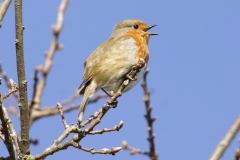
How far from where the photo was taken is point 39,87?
199 inches

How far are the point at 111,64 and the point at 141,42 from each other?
0.72m

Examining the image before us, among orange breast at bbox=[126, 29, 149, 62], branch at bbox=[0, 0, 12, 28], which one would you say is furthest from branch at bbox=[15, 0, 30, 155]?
orange breast at bbox=[126, 29, 149, 62]

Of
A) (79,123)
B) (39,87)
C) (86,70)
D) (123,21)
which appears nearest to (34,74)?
(39,87)

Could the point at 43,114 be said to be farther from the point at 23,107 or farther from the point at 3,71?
the point at 23,107

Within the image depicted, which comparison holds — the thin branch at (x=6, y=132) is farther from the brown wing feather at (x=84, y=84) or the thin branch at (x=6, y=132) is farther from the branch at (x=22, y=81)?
the brown wing feather at (x=84, y=84)

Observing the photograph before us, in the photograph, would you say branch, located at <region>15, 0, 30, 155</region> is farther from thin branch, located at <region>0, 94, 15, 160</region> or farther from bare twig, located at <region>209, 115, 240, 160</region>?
bare twig, located at <region>209, 115, 240, 160</region>

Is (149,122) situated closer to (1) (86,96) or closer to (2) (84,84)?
(1) (86,96)

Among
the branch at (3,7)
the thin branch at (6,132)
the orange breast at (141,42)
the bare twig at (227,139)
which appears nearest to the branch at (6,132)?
the thin branch at (6,132)

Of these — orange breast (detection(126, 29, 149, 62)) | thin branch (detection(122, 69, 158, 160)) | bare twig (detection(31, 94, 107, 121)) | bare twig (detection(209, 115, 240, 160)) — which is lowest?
bare twig (detection(209, 115, 240, 160))

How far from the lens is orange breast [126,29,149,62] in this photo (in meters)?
5.58

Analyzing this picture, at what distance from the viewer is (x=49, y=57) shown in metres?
5.25

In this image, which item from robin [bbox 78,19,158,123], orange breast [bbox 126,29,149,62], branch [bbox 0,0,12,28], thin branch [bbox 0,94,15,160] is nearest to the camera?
thin branch [bbox 0,94,15,160]

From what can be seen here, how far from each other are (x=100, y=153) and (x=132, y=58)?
1.96m

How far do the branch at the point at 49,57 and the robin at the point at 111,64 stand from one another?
1.50ft
